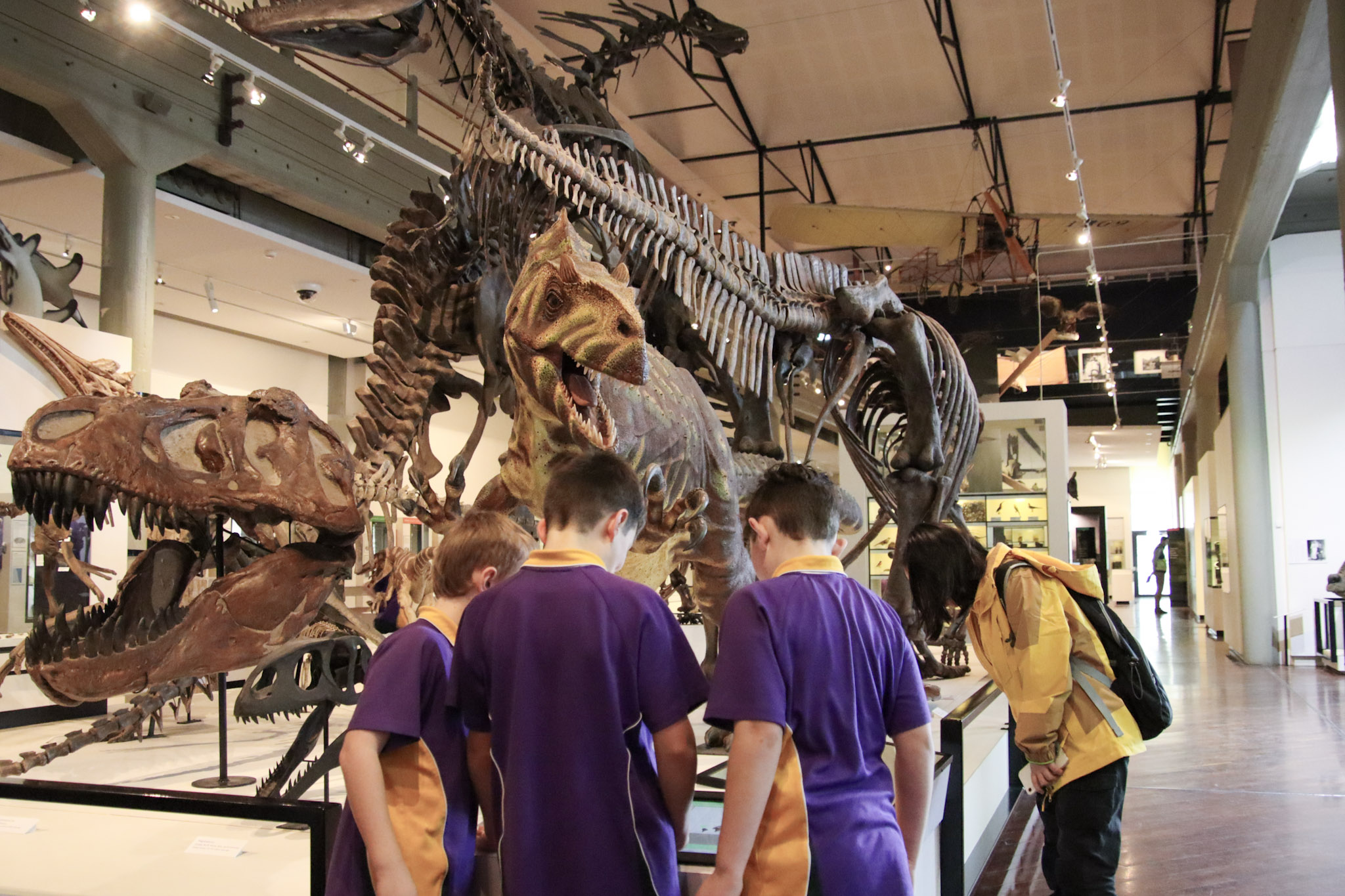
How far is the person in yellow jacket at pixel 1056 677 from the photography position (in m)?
3.21

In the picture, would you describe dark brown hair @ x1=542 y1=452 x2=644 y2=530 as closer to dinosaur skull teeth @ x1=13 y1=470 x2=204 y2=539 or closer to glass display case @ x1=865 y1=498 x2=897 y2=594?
dinosaur skull teeth @ x1=13 y1=470 x2=204 y2=539

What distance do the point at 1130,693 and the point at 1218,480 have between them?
13468mm

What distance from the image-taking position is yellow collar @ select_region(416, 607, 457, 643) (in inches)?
96.2

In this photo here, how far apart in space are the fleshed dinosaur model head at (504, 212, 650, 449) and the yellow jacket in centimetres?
139

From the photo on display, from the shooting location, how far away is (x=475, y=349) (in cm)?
406

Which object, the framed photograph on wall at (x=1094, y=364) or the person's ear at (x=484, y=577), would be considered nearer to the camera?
the person's ear at (x=484, y=577)

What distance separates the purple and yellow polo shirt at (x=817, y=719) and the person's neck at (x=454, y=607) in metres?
0.63

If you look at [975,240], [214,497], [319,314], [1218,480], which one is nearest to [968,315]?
[975,240]

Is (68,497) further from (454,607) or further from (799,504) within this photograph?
(799,504)

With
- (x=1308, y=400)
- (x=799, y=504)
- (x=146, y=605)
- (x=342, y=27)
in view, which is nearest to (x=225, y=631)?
(x=146, y=605)

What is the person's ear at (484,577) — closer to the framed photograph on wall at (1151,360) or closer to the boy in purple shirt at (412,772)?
the boy in purple shirt at (412,772)

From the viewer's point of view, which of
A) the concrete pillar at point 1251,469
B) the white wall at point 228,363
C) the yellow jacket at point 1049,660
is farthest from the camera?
the white wall at point 228,363

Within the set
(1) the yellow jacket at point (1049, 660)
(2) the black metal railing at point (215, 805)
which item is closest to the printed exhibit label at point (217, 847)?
(2) the black metal railing at point (215, 805)

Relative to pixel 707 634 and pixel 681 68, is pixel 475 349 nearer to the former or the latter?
pixel 707 634
